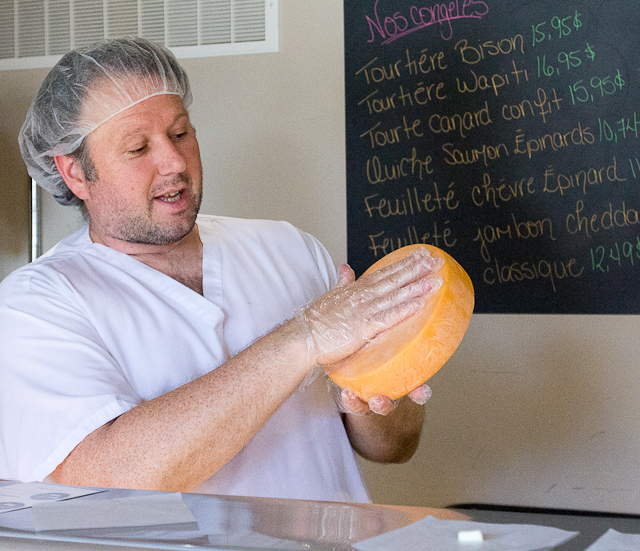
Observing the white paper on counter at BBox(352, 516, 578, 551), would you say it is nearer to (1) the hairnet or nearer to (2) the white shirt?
(2) the white shirt

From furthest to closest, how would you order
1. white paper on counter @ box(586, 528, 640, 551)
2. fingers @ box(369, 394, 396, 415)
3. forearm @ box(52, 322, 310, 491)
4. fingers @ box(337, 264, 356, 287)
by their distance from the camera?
fingers @ box(337, 264, 356, 287) → fingers @ box(369, 394, 396, 415) → forearm @ box(52, 322, 310, 491) → white paper on counter @ box(586, 528, 640, 551)

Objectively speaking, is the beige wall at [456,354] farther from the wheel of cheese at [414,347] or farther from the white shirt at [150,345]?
the wheel of cheese at [414,347]

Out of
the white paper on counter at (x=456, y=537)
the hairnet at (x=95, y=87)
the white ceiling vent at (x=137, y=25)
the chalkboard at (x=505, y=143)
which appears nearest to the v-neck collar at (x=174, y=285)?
the hairnet at (x=95, y=87)

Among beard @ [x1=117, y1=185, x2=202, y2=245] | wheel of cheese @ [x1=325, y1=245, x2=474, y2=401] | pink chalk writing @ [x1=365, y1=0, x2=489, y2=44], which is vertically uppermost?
pink chalk writing @ [x1=365, y1=0, x2=489, y2=44]

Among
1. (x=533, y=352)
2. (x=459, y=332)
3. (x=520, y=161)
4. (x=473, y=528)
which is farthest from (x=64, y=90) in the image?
(x=533, y=352)

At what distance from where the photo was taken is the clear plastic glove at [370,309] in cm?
98

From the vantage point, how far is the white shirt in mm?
952

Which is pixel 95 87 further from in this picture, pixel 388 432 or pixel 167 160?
pixel 388 432

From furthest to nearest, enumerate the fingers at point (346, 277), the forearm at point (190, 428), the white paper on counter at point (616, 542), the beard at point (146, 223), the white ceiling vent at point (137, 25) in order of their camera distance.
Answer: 1. the white ceiling vent at point (137, 25)
2. the beard at point (146, 223)
3. the fingers at point (346, 277)
4. the forearm at point (190, 428)
5. the white paper on counter at point (616, 542)

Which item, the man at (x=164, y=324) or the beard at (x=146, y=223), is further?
the beard at (x=146, y=223)

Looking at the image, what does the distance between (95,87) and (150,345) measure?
50 cm

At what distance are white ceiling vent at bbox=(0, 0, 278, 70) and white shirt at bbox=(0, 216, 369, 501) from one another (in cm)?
110

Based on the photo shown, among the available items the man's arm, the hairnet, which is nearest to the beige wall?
the hairnet

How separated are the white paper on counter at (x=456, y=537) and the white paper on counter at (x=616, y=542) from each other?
0.07 feet
